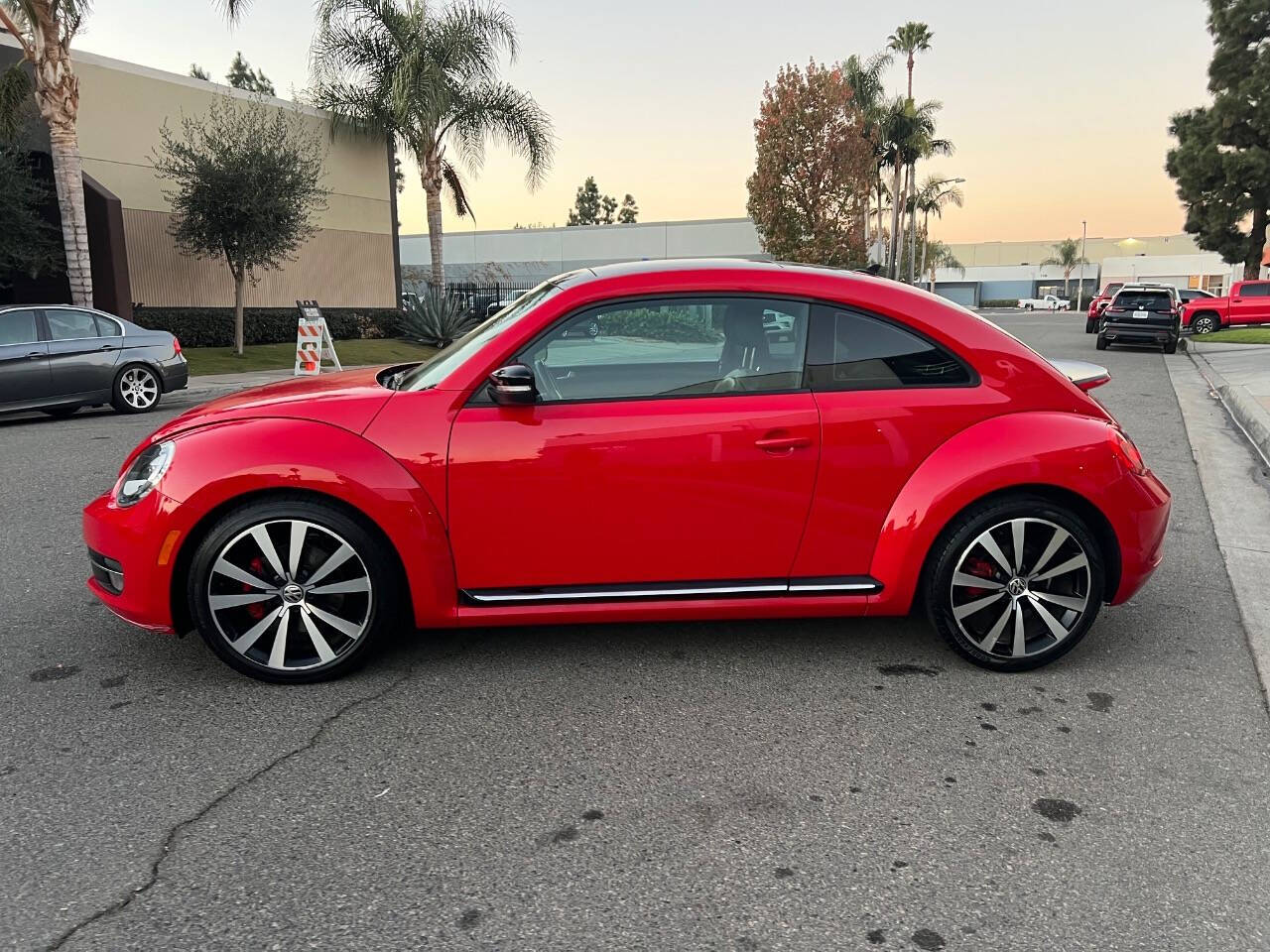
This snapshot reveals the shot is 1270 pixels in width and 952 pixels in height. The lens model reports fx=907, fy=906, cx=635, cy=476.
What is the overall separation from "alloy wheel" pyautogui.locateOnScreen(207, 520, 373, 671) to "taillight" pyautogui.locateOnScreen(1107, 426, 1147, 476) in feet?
10.0

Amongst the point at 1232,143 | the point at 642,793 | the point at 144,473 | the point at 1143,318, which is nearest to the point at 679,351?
the point at 642,793

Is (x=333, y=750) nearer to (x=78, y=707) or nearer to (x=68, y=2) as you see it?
(x=78, y=707)

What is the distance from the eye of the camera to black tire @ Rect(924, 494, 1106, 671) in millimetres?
3629

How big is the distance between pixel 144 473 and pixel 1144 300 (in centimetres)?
2320

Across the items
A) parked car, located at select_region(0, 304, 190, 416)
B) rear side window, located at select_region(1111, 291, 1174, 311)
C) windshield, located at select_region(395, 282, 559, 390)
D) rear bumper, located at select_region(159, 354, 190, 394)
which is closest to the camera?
windshield, located at select_region(395, 282, 559, 390)

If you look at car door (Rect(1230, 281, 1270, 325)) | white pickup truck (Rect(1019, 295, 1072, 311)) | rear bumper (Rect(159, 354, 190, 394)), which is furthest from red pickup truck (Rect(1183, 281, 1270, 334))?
white pickup truck (Rect(1019, 295, 1072, 311))

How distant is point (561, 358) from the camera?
3.65 meters

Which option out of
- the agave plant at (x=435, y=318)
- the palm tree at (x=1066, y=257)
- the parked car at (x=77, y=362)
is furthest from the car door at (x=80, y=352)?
the palm tree at (x=1066, y=257)

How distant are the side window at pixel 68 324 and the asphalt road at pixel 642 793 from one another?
869cm

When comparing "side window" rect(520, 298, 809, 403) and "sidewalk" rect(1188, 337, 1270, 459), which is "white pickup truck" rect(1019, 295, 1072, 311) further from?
"side window" rect(520, 298, 809, 403)

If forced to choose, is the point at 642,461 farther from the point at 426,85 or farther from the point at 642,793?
the point at 426,85

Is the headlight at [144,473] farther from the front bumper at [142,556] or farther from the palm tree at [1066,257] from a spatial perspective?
the palm tree at [1066,257]

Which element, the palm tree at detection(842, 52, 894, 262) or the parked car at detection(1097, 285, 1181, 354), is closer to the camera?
the parked car at detection(1097, 285, 1181, 354)

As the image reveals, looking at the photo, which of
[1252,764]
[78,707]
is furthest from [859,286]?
[78,707]
